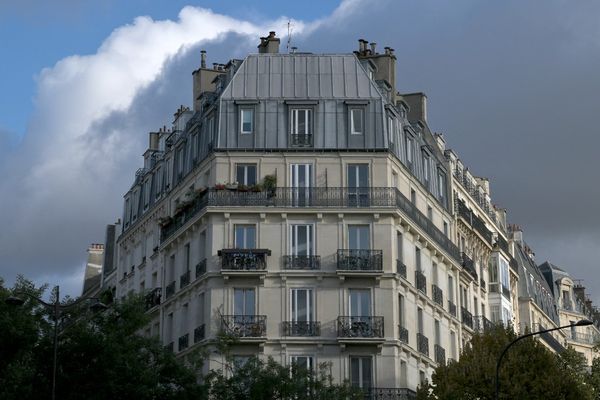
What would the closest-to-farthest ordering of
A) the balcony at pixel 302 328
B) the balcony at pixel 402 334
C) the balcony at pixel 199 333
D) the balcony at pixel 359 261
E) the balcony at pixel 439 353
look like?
the balcony at pixel 302 328
the balcony at pixel 359 261
the balcony at pixel 402 334
the balcony at pixel 199 333
the balcony at pixel 439 353

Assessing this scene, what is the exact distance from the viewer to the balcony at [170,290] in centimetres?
5778

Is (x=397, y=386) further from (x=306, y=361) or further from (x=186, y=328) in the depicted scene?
(x=186, y=328)

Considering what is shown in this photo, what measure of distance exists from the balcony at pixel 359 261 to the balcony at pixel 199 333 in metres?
5.50

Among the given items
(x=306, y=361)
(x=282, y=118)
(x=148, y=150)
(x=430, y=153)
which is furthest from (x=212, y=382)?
(x=148, y=150)

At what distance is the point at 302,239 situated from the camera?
53.5m

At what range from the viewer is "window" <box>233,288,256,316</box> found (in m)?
52.6

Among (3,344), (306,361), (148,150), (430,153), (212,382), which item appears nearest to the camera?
(3,344)

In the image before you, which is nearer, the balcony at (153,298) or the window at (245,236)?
the window at (245,236)

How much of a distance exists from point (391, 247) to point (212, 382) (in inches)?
357

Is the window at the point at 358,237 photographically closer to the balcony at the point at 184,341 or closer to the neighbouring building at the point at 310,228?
the neighbouring building at the point at 310,228

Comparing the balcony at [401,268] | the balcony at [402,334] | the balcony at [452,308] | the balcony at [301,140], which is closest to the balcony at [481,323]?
the balcony at [452,308]

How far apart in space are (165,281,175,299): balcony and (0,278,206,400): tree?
1091cm

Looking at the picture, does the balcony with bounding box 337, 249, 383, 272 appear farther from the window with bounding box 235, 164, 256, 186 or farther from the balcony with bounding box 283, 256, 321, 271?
the window with bounding box 235, 164, 256, 186

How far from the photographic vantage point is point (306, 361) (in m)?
52.0
